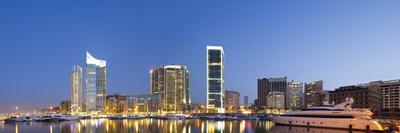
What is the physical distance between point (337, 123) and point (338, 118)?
3.45ft

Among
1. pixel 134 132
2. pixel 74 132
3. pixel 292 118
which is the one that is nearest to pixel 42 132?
pixel 74 132

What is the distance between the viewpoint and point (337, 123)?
84188 mm

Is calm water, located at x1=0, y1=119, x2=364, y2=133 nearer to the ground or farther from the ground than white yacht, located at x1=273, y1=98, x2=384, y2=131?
nearer to the ground

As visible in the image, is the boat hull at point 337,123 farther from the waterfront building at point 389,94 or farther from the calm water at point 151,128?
the waterfront building at point 389,94

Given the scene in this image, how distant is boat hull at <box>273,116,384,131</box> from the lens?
7781 centimetres

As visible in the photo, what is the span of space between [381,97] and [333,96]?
1948 cm

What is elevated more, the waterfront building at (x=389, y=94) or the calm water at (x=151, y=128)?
the waterfront building at (x=389, y=94)

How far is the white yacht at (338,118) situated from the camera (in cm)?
7950

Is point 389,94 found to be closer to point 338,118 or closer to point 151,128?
point 338,118

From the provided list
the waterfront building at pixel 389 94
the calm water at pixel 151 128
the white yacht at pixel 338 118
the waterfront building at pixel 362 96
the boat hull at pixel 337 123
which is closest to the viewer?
the boat hull at pixel 337 123

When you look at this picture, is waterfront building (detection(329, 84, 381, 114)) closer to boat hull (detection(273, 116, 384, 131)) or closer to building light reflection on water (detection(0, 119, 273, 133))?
building light reflection on water (detection(0, 119, 273, 133))

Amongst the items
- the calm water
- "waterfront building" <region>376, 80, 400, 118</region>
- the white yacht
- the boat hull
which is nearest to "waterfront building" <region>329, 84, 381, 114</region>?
"waterfront building" <region>376, 80, 400, 118</region>

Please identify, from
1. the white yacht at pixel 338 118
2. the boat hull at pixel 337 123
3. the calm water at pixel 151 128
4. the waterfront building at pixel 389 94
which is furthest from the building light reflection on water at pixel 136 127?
the waterfront building at pixel 389 94

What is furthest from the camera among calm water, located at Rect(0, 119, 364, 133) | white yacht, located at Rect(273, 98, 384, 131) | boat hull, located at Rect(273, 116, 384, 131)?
calm water, located at Rect(0, 119, 364, 133)
